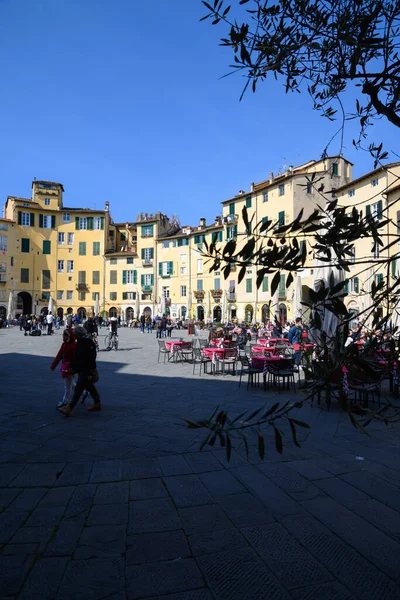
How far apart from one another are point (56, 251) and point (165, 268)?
44.5 ft

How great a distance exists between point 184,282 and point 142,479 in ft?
138

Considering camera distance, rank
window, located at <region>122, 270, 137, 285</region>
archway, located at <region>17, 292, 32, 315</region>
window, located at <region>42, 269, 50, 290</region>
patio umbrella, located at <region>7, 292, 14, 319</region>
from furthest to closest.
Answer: window, located at <region>122, 270, 137, 285</region> → window, located at <region>42, 269, 50, 290</region> → archway, located at <region>17, 292, 32, 315</region> → patio umbrella, located at <region>7, 292, 14, 319</region>

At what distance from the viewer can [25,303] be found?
49062mm

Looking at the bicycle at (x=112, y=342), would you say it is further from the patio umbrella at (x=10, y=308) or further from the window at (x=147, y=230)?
the window at (x=147, y=230)

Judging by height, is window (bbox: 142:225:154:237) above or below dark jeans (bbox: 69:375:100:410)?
above

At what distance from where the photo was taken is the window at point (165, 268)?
47.0 metres

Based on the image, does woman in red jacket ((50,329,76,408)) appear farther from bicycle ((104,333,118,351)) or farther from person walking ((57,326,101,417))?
bicycle ((104,333,118,351))

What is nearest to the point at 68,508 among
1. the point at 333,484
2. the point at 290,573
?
the point at 290,573

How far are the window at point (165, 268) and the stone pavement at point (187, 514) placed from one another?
41.5m

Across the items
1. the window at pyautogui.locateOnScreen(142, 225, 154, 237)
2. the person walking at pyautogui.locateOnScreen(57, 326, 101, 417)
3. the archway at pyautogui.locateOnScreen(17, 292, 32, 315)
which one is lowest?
the person walking at pyautogui.locateOnScreen(57, 326, 101, 417)

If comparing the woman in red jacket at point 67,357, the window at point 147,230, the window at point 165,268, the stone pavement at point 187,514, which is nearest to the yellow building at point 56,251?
the window at point 147,230

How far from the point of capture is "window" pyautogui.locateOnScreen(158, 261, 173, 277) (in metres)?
47.0

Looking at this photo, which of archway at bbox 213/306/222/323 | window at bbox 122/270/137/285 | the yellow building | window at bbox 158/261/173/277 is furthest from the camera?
window at bbox 122/270/137/285

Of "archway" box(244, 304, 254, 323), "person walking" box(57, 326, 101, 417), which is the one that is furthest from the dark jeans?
"archway" box(244, 304, 254, 323)
